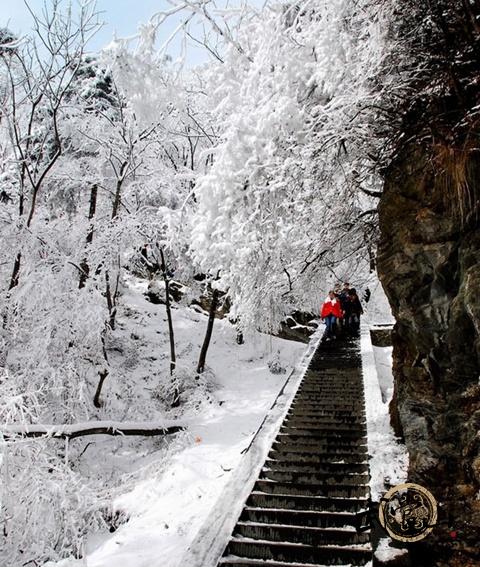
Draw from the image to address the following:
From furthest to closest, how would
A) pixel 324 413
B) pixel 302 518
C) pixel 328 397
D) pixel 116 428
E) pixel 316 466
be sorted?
pixel 116 428, pixel 328 397, pixel 324 413, pixel 316 466, pixel 302 518

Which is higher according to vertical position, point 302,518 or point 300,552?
point 302,518

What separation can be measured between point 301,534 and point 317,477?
3.81 ft

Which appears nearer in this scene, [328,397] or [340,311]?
[328,397]

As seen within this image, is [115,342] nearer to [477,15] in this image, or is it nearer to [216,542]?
[216,542]

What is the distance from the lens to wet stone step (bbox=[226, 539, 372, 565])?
4.59m

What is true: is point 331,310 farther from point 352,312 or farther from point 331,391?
point 331,391

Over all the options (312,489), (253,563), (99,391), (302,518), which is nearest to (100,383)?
(99,391)

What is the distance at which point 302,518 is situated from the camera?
5277 mm

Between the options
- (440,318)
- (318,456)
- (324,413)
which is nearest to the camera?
Result: (440,318)

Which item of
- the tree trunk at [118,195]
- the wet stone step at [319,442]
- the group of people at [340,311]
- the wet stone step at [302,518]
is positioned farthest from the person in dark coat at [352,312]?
the wet stone step at [302,518]

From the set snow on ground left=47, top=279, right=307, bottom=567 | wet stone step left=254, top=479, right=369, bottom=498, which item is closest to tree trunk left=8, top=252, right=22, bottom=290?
snow on ground left=47, top=279, right=307, bottom=567

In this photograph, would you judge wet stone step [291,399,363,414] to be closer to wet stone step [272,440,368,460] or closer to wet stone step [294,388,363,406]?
wet stone step [294,388,363,406]

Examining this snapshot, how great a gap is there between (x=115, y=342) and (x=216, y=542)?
13930mm

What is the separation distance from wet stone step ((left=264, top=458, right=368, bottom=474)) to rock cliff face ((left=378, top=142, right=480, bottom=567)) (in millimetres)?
1477
